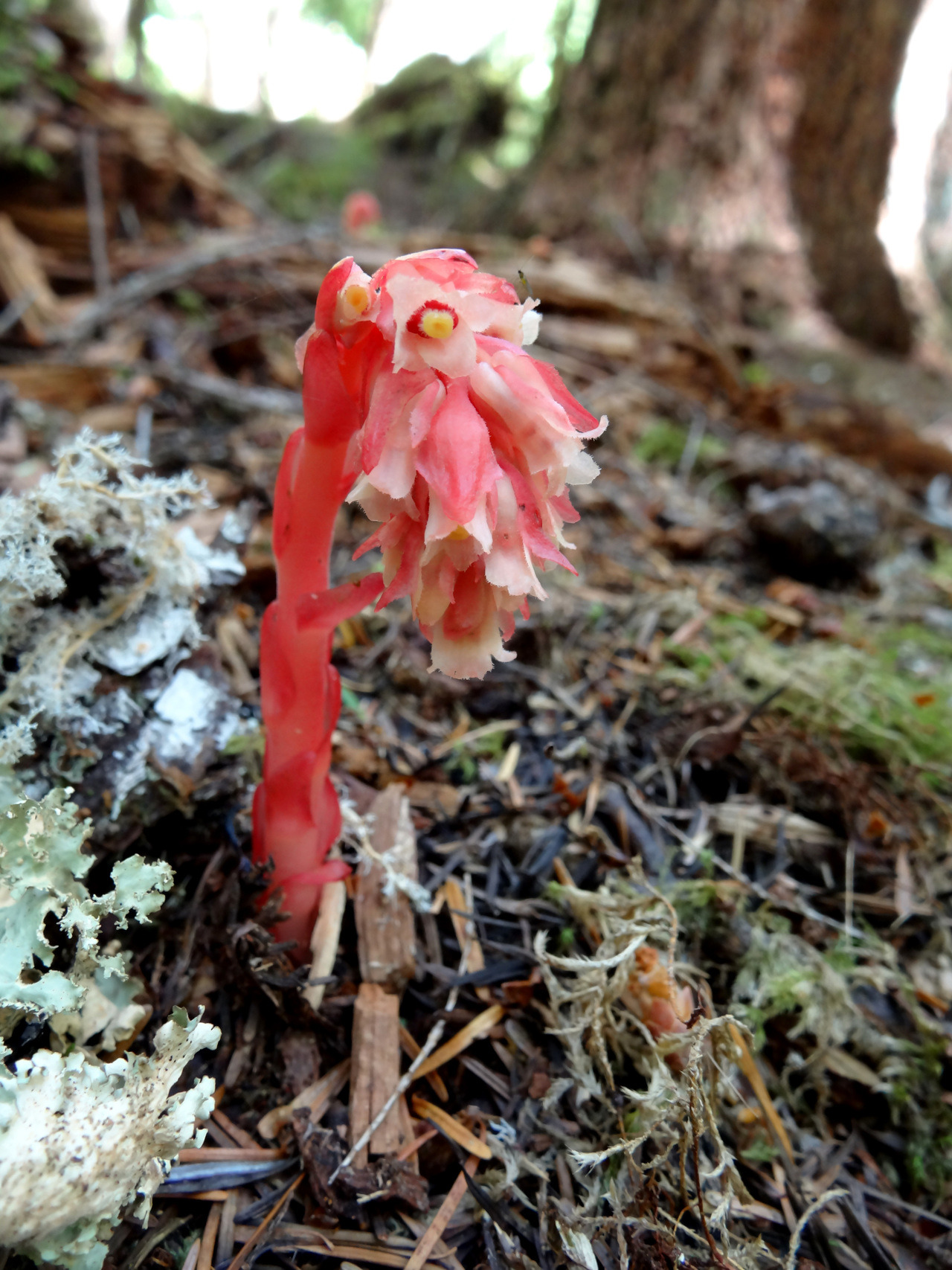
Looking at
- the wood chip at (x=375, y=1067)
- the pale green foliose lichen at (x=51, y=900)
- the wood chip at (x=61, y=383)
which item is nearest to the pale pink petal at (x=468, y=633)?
the pale green foliose lichen at (x=51, y=900)

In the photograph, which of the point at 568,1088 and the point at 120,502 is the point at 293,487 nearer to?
the point at 120,502

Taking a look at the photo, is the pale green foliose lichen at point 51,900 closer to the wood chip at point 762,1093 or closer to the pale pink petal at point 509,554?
the pale pink petal at point 509,554

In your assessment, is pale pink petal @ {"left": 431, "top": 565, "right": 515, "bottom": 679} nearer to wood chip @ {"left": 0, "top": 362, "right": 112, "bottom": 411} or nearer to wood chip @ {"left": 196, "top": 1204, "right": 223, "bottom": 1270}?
wood chip @ {"left": 196, "top": 1204, "right": 223, "bottom": 1270}

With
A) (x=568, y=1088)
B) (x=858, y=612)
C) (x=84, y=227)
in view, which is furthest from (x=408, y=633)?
(x=84, y=227)

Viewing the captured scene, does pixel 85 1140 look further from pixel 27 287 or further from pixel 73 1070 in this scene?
pixel 27 287

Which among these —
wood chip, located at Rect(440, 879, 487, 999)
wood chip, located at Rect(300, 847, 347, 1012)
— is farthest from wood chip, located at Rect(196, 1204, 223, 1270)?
wood chip, located at Rect(440, 879, 487, 999)

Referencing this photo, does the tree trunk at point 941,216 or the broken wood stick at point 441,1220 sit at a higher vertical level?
the tree trunk at point 941,216

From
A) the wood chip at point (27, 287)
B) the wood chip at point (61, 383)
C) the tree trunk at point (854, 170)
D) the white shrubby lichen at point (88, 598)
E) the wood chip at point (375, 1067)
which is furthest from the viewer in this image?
the tree trunk at point (854, 170)
